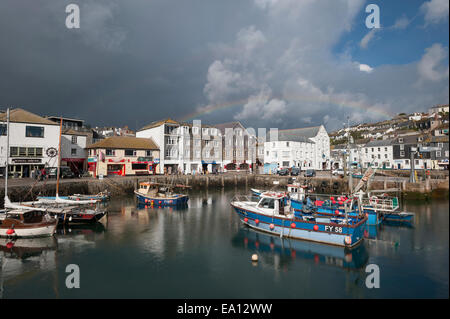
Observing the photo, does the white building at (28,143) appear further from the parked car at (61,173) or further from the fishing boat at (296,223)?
the fishing boat at (296,223)

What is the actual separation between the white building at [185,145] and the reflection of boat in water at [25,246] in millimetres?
33869

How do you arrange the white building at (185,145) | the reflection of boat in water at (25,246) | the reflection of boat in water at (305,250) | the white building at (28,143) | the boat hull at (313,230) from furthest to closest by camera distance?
the white building at (185,145)
the white building at (28,143)
the boat hull at (313,230)
the reflection of boat in water at (25,246)
the reflection of boat in water at (305,250)

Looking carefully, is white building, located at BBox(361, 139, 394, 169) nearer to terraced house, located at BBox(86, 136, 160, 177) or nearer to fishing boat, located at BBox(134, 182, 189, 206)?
fishing boat, located at BBox(134, 182, 189, 206)

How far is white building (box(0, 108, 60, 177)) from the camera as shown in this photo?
1396 inches

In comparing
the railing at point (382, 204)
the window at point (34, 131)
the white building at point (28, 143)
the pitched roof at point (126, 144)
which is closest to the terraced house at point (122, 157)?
the pitched roof at point (126, 144)

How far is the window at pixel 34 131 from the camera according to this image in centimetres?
3681

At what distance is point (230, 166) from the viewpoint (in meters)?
61.9

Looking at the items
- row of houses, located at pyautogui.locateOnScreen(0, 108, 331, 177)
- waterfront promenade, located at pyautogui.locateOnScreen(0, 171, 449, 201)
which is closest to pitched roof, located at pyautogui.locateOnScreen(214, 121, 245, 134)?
row of houses, located at pyautogui.locateOnScreen(0, 108, 331, 177)

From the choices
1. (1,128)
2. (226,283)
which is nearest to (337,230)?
(226,283)

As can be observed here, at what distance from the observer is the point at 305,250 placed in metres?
17.0

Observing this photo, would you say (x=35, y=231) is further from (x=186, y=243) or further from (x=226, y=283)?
(x=226, y=283)

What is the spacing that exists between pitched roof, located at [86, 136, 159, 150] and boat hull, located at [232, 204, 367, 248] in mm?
34416

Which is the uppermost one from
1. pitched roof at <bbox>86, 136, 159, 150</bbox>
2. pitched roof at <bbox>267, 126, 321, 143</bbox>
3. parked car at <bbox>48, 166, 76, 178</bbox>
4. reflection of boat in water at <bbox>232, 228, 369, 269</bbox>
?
pitched roof at <bbox>267, 126, 321, 143</bbox>
